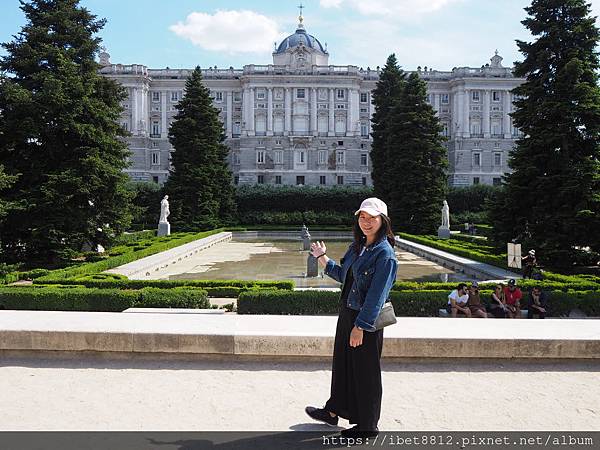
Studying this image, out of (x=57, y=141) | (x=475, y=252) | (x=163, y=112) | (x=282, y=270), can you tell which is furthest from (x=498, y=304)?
(x=163, y=112)

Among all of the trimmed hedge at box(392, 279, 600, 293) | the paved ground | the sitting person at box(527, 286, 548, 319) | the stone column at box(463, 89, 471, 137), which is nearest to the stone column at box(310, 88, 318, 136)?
the stone column at box(463, 89, 471, 137)

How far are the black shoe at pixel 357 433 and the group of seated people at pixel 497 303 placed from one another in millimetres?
6838

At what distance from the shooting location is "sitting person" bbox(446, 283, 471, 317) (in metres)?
10.5

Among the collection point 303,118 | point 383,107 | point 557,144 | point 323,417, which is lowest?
point 323,417

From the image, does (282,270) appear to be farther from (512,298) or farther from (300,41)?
(300,41)

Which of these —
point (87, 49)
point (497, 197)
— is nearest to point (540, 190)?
point (497, 197)

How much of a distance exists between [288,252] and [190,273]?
28.9 feet

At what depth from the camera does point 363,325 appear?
13.1 ft

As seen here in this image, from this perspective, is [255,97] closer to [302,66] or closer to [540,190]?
[302,66]

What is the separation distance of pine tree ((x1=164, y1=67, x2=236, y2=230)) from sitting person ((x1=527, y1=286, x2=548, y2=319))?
29.0 metres

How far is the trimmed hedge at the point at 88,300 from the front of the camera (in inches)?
420

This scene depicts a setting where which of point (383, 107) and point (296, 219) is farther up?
point (383, 107)

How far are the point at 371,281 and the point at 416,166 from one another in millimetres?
31103

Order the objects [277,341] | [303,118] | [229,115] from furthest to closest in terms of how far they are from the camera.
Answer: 1. [229,115]
2. [303,118]
3. [277,341]
